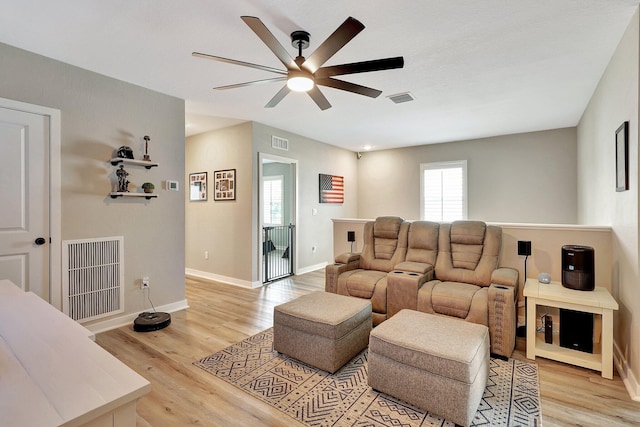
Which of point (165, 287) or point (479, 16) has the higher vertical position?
point (479, 16)

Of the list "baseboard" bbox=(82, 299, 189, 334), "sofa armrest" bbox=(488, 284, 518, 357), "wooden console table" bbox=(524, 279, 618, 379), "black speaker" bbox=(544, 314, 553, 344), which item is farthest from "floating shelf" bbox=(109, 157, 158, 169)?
"black speaker" bbox=(544, 314, 553, 344)

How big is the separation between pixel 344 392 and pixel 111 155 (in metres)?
3.29

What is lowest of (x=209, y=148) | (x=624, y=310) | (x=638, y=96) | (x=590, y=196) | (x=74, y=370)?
(x=624, y=310)

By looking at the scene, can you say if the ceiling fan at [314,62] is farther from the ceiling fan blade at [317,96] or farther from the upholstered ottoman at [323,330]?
the upholstered ottoman at [323,330]

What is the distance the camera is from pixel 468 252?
132 inches

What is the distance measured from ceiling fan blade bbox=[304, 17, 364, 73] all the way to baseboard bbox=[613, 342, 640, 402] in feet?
9.76

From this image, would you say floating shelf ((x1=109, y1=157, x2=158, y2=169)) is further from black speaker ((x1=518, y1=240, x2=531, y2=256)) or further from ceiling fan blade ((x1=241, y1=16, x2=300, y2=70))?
black speaker ((x1=518, y1=240, x2=531, y2=256))

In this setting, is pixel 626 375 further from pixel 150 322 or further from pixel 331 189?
pixel 331 189

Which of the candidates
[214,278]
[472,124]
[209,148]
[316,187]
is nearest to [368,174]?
[316,187]

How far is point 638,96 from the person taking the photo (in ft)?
6.84

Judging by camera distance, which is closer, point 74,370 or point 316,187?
point 74,370

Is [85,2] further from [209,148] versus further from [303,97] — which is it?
[209,148]

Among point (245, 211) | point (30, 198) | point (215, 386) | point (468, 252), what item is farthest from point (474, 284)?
point (30, 198)

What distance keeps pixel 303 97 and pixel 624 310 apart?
3.71 m
